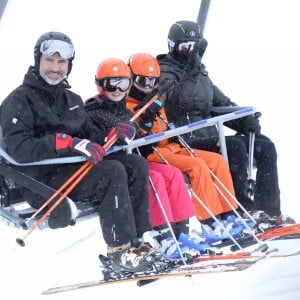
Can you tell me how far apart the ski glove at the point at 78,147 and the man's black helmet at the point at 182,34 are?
1434 mm

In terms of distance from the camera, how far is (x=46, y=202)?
3.77 meters

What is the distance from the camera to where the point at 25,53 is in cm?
675

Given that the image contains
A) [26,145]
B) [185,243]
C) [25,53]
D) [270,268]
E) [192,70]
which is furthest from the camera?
[25,53]

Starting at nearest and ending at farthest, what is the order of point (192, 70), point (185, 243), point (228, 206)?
point (185, 243)
point (228, 206)
point (192, 70)

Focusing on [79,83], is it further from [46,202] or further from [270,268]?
[46,202]

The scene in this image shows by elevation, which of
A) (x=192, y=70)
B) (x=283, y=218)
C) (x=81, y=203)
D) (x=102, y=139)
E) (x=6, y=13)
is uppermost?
(x=6, y=13)

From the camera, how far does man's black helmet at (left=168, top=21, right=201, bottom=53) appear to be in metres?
4.96

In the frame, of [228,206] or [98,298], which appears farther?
[98,298]

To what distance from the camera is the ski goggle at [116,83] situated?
4320 millimetres

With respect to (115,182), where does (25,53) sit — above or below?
above

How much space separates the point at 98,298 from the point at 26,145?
1638 millimetres

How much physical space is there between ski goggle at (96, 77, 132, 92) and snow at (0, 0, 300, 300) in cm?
105

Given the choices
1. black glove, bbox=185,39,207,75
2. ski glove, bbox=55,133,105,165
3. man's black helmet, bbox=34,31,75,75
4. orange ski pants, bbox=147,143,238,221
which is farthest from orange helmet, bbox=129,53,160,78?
ski glove, bbox=55,133,105,165

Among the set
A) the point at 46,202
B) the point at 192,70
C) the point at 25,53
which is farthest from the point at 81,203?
the point at 25,53
